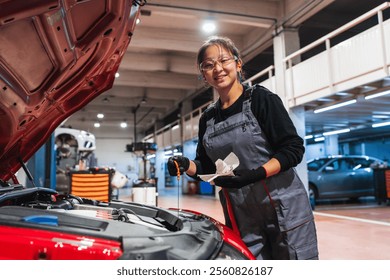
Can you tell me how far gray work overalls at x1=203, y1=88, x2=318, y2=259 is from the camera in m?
1.37

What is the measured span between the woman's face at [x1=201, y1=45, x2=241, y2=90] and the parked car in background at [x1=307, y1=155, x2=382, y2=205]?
7.09m

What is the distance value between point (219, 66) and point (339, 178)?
309 inches

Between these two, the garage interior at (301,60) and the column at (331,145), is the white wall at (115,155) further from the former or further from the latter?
the column at (331,145)

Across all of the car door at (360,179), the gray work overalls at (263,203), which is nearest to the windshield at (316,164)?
the car door at (360,179)

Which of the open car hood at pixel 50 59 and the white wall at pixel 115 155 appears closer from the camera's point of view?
the open car hood at pixel 50 59

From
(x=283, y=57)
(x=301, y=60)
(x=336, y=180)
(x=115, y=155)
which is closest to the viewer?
(x=283, y=57)

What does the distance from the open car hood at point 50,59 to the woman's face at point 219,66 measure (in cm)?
47

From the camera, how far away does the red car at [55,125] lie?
92 centimetres

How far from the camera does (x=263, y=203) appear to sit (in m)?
1.41

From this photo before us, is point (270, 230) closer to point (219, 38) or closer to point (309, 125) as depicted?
point (219, 38)

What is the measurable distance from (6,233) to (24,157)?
151 cm

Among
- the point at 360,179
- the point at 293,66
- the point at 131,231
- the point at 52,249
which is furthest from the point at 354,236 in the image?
the point at 360,179

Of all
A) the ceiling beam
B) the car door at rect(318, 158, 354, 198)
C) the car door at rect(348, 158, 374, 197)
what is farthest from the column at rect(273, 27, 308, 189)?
the ceiling beam

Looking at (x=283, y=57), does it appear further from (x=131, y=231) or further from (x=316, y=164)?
(x=131, y=231)
